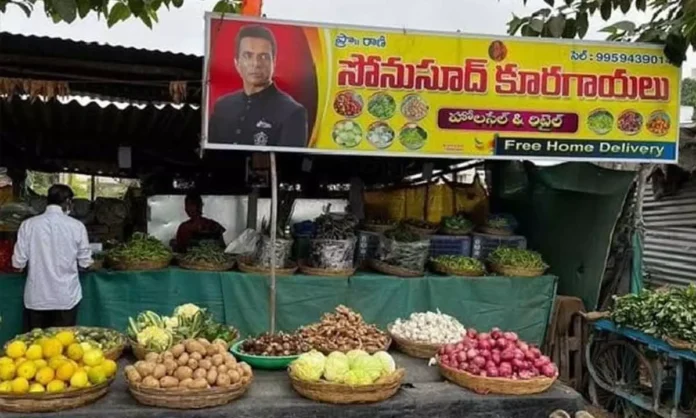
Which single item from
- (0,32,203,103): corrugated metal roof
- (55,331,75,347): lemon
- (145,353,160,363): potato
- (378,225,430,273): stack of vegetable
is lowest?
(145,353,160,363): potato

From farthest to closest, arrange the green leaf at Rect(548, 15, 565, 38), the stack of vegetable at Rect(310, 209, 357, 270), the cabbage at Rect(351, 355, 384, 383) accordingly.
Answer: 1. the stack of vegetable at Rect(310, 209, 357, 270)
2. the green leaf at Rect(548, 15, 565, 38)
3. the cabbage at Rect(351, 355, 384, 383)

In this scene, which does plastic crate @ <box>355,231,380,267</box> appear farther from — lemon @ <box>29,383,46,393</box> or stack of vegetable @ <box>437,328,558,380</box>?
lemon @ <box>29,383,46,393</box>

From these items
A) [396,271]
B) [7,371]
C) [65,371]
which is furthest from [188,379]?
[396,271]

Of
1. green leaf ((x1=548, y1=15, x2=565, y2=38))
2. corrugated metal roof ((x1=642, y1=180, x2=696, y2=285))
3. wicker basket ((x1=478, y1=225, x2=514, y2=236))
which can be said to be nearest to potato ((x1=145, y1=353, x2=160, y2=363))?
green leaf ((x1=548, y1=15, x2=565, y2=38))

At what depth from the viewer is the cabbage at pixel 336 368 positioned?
3350 mm

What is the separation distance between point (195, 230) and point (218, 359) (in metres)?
3.75

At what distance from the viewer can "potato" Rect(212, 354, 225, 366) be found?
3308 mm

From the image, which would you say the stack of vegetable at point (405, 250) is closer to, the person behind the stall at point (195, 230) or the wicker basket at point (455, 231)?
the wicker basket at point (455, 231)

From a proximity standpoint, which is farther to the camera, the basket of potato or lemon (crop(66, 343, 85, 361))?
lemon (crop(66, 343, 85, 361))

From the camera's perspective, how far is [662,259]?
10.2m

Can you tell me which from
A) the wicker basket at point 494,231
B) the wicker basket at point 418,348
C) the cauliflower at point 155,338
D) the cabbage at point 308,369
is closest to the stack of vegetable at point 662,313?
the wicker basket at point 494,231

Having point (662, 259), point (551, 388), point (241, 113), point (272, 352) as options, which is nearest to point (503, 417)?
point (551, 388)

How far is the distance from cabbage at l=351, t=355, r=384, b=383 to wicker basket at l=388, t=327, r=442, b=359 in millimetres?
742

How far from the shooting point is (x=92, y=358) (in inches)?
128
